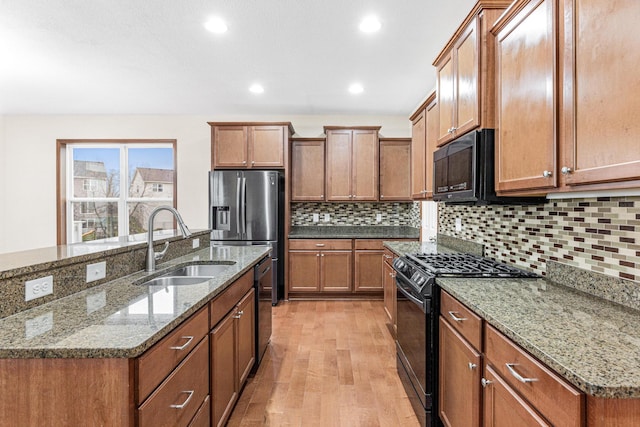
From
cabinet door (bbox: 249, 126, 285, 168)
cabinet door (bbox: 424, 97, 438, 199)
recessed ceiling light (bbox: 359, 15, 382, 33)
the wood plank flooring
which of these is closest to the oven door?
the wood plank flooring

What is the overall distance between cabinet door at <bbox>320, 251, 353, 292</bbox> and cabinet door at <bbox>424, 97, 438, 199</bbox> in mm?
1625

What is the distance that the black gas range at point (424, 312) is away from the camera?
71.4 inches

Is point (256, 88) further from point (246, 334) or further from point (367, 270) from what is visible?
point (246, 334)

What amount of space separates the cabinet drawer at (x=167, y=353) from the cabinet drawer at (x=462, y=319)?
1150 mm

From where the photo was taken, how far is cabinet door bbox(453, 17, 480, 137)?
192cm

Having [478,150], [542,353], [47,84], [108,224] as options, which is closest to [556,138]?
[478,150]

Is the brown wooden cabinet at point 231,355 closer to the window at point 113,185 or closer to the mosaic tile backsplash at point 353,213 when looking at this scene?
the mosaic tile backsplash at point 353,213

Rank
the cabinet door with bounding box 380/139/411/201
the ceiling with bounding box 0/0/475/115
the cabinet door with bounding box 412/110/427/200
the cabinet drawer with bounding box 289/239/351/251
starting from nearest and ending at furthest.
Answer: the ceiling with bounding box 0/0/475/115 < the cabinet door with bounding box 412/110/427/200 < the cabinet drawer with bounding box 289/239/351/251 < the cabinet door with bounding box 380/139/411/201

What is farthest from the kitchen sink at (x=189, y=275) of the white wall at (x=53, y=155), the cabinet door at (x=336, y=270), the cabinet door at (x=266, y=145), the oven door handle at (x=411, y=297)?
the white wall at (x=53, y=155)

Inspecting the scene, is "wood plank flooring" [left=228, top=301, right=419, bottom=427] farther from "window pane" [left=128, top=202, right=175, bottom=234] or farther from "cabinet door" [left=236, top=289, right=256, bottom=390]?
"window pane" [left=128, top=202, right=175, bottom=234]

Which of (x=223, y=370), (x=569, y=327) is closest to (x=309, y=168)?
(x=223, y=370)

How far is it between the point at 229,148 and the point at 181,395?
3594 millimetres

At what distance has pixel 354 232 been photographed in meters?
4.83

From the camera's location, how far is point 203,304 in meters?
A: 1.44
